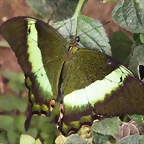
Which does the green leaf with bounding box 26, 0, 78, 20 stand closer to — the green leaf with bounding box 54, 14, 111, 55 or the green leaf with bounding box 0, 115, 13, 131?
the green leaf with bounding box 54, 14, 111, 55

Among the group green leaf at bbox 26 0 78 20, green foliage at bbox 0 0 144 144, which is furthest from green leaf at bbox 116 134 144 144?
green leaf at bbox 26 0 78 20

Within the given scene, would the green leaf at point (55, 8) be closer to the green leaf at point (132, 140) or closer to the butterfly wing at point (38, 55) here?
the butterfly wing at point (38, 55)


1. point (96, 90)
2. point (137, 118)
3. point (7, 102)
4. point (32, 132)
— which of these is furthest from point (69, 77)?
point (7, 102)

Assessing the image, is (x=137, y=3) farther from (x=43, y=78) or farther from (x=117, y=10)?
(x=43, y=78)

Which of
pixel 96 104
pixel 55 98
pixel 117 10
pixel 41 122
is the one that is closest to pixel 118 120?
pixel 96 104

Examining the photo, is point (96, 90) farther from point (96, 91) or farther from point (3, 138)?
point (3, 138)

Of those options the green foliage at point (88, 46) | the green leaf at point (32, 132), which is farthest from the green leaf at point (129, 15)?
the green leaf at point (32, 132)
